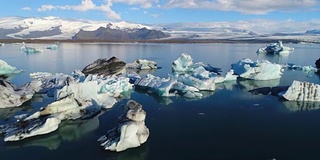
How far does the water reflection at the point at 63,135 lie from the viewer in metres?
4.96

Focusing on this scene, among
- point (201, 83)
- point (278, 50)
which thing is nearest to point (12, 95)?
point (201, 83)

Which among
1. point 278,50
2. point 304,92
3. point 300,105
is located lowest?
point 300,105

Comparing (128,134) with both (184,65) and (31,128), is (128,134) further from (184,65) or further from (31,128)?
(184,65)

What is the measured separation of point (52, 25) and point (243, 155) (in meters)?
120

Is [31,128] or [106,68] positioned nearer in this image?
[31,128]

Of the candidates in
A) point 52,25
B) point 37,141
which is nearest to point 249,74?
point 37,141

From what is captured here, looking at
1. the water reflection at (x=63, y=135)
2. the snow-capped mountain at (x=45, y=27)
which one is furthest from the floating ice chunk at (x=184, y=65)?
the snow-capped mountain at (x=45, y=27)

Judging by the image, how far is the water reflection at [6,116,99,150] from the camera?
4965 millimetres

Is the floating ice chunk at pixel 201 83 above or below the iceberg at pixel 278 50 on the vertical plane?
below

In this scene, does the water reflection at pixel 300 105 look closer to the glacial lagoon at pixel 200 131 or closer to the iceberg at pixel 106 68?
the glacial lagoon at pixel 200 131

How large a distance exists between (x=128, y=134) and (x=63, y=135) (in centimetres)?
136

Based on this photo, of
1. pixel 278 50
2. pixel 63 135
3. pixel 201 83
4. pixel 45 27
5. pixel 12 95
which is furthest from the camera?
pixel 45 27

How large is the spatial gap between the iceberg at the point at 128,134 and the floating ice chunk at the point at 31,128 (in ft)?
3.29

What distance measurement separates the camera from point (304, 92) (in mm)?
7855
